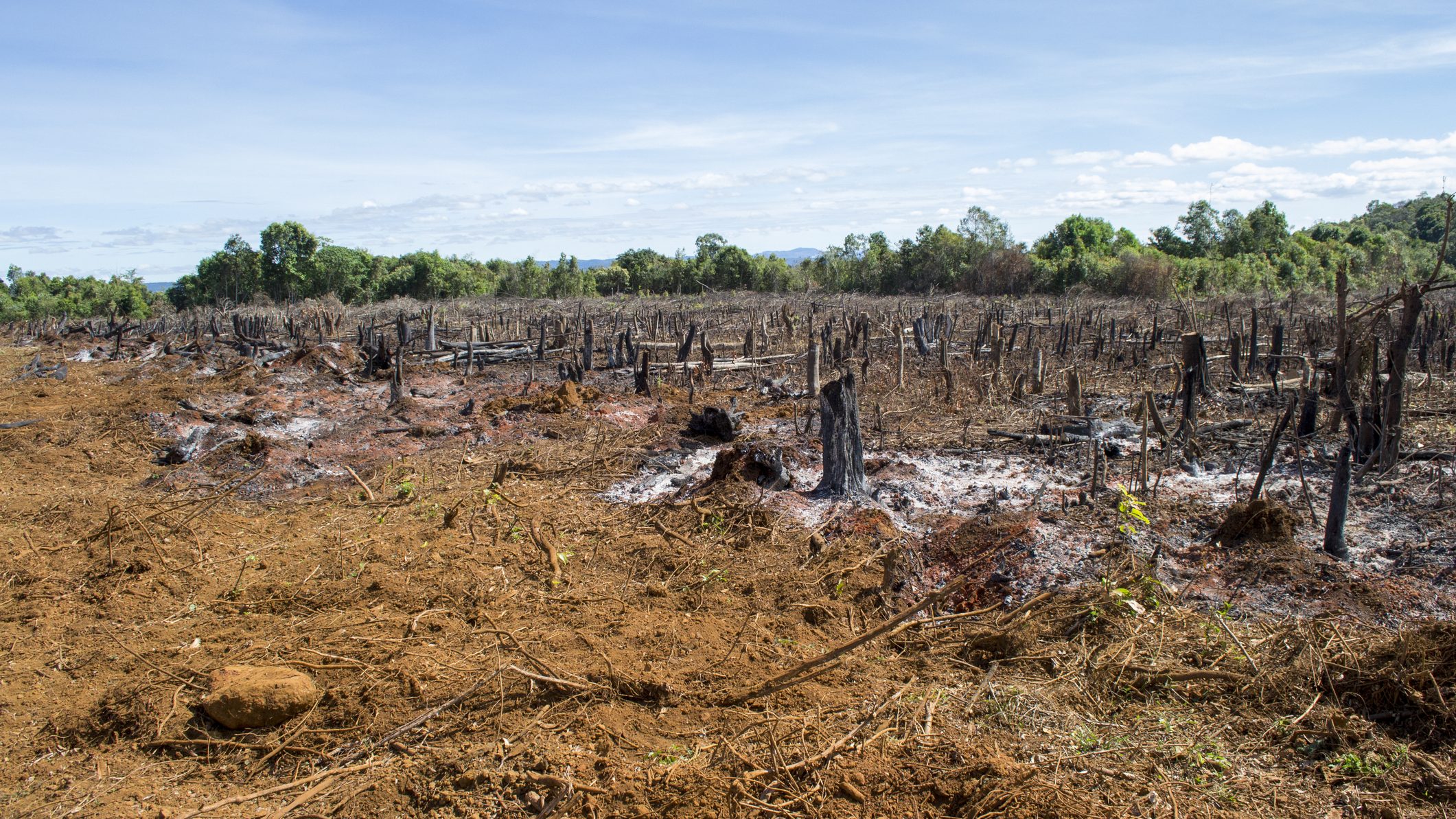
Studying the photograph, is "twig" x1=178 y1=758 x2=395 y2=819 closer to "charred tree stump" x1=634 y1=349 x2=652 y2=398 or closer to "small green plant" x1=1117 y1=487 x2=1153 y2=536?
"small green plant" x1=1117 y1=487 x2=1153 y2=536

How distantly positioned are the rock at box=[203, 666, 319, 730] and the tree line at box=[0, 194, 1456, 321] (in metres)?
34.7

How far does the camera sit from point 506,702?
4.23 m

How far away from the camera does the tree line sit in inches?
1411

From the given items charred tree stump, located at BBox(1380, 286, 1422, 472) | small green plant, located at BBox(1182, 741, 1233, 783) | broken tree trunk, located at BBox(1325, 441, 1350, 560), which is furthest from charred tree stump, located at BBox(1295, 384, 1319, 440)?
small green plant, located at BBox(1182, 741, 1233, 783)

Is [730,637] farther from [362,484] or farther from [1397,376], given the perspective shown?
[362,484]

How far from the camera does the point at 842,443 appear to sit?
764 centimetres

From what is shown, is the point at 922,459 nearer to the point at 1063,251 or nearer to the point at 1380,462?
the point at 1380,462

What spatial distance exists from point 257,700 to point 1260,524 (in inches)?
243

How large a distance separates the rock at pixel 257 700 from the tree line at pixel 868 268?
1365 inches

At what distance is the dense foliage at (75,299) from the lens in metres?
38.4

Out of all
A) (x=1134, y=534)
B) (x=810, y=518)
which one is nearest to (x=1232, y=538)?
(x=1134, y=534)

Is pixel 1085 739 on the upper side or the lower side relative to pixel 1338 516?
Answer: lower

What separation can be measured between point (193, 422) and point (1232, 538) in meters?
13.1

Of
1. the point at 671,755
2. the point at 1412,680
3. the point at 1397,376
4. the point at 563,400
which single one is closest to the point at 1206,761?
the point at 1412,680
